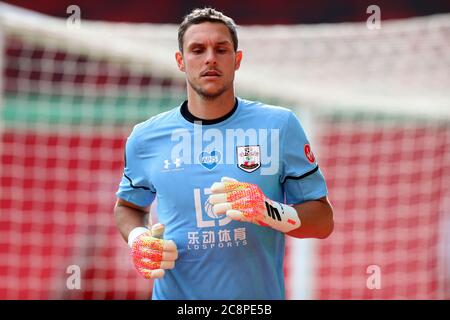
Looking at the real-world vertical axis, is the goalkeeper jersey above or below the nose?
below

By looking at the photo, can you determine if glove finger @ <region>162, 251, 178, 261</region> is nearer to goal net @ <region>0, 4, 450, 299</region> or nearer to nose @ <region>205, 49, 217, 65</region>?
nose @ <region>205, 49, 217, 65</region>

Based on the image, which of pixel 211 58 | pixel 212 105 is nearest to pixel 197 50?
pixel 211 58

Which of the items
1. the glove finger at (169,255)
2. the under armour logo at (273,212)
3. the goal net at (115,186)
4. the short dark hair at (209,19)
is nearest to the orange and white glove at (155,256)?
the glove finger at (169,255)

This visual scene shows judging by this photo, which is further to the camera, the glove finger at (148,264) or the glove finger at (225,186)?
the glove finger at (148,264)

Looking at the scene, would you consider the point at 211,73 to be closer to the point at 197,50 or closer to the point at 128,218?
the point at 197,50

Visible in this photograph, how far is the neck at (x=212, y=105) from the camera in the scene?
3111 millimetres

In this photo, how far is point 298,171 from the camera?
3.05 metres

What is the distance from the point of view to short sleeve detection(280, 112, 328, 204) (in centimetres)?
306

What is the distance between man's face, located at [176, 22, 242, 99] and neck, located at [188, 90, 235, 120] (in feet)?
0.10

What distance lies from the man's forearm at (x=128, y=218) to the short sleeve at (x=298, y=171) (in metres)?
0.58

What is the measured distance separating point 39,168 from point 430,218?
13.6 feet

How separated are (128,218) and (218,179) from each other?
0.46m

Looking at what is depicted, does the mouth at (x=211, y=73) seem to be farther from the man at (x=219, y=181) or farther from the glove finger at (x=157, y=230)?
the glove finger at (x=157, y=230)
